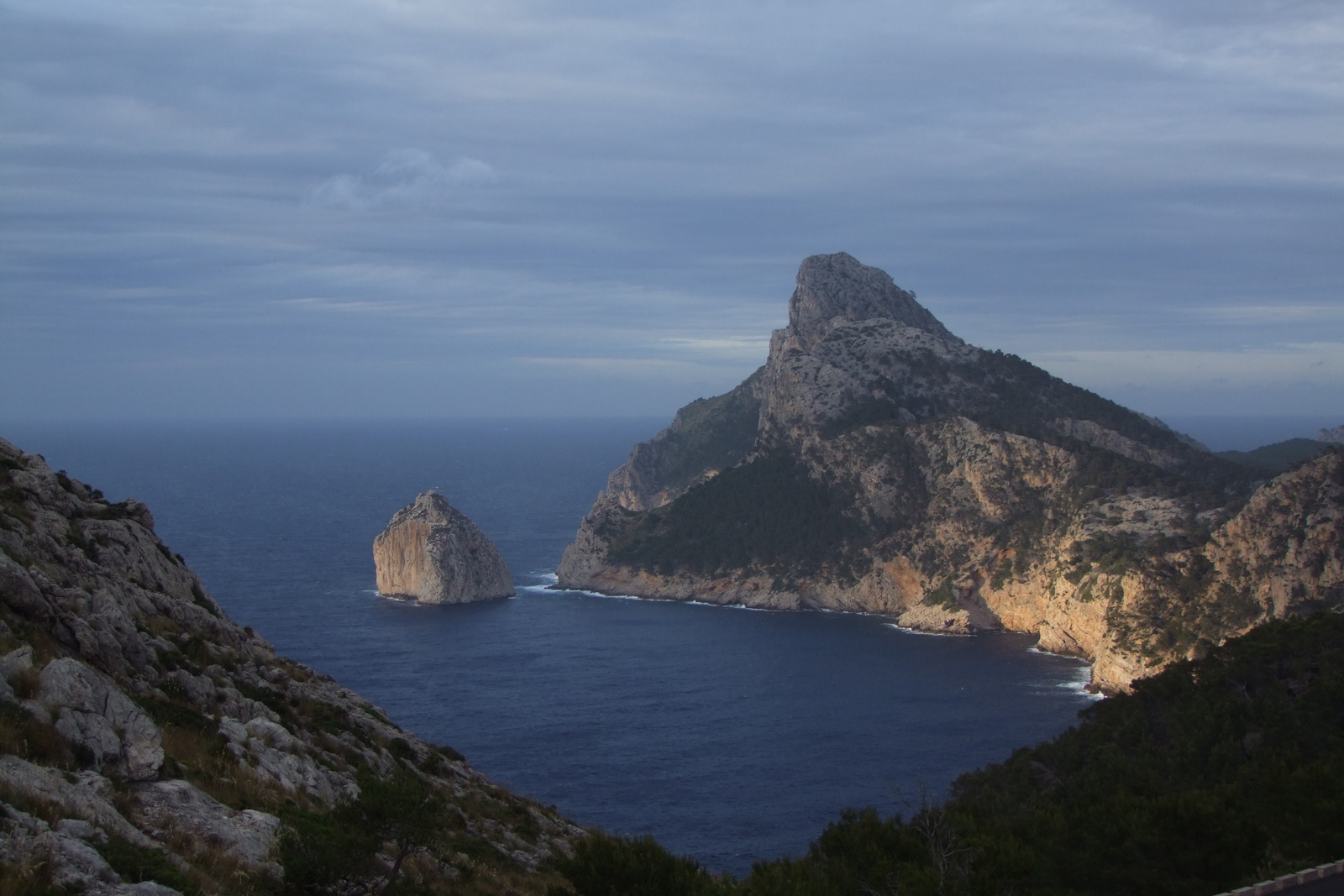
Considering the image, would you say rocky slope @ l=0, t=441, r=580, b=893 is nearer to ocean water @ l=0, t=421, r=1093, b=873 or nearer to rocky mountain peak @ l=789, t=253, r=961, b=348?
ocean water @ l=0, t=421, r=1093, b=873

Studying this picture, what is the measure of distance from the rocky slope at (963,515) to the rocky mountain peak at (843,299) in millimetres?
319

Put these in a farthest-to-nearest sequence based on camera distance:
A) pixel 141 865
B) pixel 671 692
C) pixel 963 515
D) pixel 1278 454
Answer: pixel 1278 454 < pixel 963 515 < pixel 671 692 < pixel 141 865

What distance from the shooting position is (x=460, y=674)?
78000 mm

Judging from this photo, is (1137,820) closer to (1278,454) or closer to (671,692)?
(671,692)

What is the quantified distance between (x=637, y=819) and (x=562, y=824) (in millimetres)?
24252

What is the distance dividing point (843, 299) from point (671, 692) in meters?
90.4

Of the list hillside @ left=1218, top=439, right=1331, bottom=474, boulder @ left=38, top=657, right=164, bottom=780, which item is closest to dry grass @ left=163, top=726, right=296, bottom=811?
boulder @ left=38, top=657, right=164, bottom=780

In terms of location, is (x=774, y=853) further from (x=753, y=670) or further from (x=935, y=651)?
(x=935, y=651)

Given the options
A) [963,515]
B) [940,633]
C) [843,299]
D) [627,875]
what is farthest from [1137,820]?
[843,299]

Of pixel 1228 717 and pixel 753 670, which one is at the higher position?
pixel 1228 717

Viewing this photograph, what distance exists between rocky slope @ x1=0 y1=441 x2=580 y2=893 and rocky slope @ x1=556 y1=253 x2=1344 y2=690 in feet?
207

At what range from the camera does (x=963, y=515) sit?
4166 inches

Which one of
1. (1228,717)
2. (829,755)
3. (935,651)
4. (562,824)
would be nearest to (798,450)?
(935,651)

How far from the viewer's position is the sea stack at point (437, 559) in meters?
109
